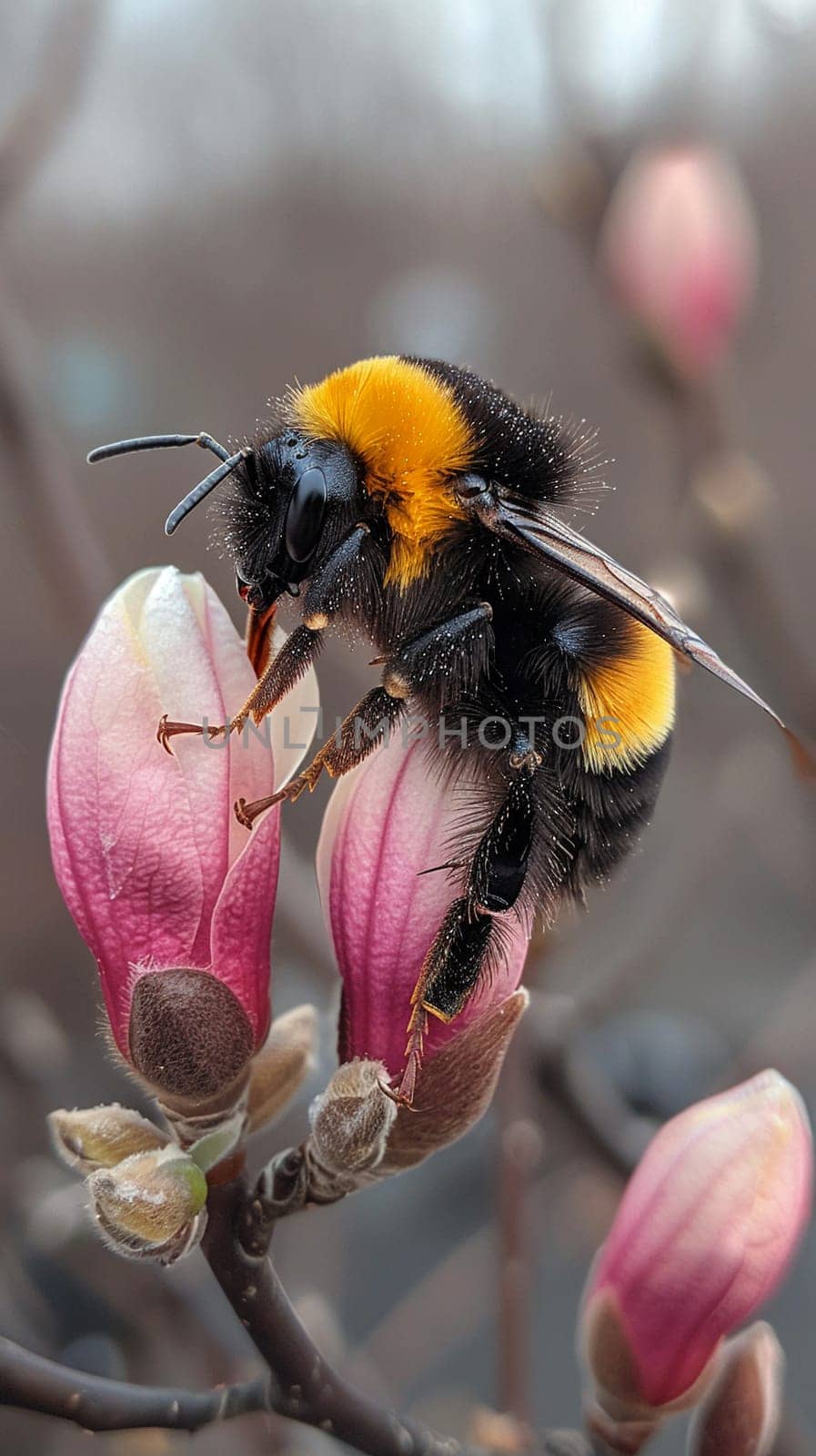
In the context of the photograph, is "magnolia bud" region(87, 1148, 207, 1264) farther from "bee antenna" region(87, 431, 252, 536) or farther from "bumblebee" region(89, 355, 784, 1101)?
"bee antenna" region(87, 431, 252, 536)

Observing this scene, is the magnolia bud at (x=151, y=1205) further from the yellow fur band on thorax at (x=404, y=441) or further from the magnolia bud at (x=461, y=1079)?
the yellow fur band on thorax at (x=404, y=441)

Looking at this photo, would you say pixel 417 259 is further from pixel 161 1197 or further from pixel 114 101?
pixel 161 1197

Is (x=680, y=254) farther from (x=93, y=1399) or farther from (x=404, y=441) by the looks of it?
(x=93, y=1399)

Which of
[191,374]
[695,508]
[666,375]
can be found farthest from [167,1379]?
[191,374]

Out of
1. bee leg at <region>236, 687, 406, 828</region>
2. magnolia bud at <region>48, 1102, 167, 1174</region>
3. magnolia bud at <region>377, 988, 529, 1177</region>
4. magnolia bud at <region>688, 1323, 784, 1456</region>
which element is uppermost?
bee leg at <region>236, 687, 406, 828</region>

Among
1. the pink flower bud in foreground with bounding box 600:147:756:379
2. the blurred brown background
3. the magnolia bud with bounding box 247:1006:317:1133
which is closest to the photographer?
the magnolia bud with bounding box 247:1006:317:1133

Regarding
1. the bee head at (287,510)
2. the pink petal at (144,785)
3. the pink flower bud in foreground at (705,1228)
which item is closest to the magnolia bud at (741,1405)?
the pink flower bud in foreground at (705,1228)

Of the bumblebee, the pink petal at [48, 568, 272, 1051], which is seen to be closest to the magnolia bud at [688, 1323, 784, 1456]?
the bumblebee
